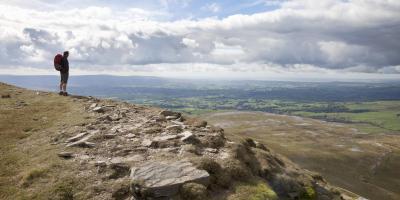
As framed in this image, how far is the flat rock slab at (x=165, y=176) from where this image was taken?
19.0m

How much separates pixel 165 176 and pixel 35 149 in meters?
10.0

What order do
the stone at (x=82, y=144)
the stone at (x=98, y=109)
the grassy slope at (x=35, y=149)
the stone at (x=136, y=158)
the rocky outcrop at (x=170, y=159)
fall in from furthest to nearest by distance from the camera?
the stone at (x=98, y=109), the stone at (x=82, y=144), the stone at (x=136, y=158), the rocky outcrop at (x=170, y=159), the grassy slope at (x=35, y=149)

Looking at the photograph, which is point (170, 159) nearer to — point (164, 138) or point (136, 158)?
point (136, 158)

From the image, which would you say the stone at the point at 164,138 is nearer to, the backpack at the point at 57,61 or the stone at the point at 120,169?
the stone at the point at 120,169

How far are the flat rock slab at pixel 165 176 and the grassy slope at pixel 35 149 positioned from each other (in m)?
3.50

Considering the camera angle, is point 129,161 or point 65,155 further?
point 65,155

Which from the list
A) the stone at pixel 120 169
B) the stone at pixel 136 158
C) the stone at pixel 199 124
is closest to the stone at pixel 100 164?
the stone at pixel 120 169

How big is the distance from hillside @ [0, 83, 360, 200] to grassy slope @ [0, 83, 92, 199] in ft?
0.18

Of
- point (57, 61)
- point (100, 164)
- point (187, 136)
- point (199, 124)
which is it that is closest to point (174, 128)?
point (187, 136)

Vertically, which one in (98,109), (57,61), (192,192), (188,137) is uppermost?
(57,61)

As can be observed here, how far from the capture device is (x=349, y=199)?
104 feet

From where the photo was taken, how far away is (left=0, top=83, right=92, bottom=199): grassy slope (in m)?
18.6

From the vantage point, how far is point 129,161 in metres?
22.0

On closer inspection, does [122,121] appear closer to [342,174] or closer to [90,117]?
[90,117]
